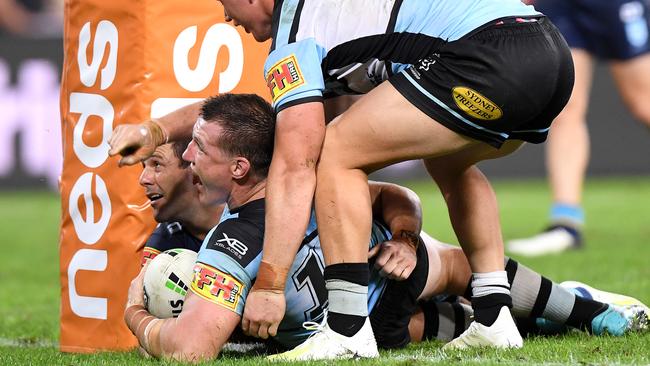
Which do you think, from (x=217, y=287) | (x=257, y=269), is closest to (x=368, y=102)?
(x=257, y=269)

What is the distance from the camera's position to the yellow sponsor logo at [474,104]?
3.65 metres

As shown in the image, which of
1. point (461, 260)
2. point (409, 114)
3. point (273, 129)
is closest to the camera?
point (409, 114)

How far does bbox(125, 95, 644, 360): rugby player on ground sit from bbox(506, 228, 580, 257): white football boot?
365 centimetres

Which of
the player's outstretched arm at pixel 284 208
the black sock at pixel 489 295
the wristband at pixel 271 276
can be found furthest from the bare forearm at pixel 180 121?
the black sock at pixel 489 295

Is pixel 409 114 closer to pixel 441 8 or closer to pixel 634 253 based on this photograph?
pixel 441 8

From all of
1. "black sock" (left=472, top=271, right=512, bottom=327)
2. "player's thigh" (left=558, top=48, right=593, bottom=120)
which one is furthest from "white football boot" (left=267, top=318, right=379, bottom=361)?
"player's thigh" (left=558, top=48, right=593, bottom=120)

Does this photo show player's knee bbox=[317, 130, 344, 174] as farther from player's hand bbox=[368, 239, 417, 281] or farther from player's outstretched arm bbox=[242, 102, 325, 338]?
player's hand bbox=[368, 239, 417, 281]

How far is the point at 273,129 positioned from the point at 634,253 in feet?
15.0

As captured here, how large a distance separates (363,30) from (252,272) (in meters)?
0.87

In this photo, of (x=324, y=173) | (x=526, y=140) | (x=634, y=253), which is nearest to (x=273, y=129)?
(x=324, y=173)

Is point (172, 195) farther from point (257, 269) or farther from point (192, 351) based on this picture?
point (192, 351)

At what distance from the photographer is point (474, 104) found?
12.0 feet

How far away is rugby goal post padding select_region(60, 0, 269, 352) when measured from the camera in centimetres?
454

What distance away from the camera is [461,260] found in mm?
4410
